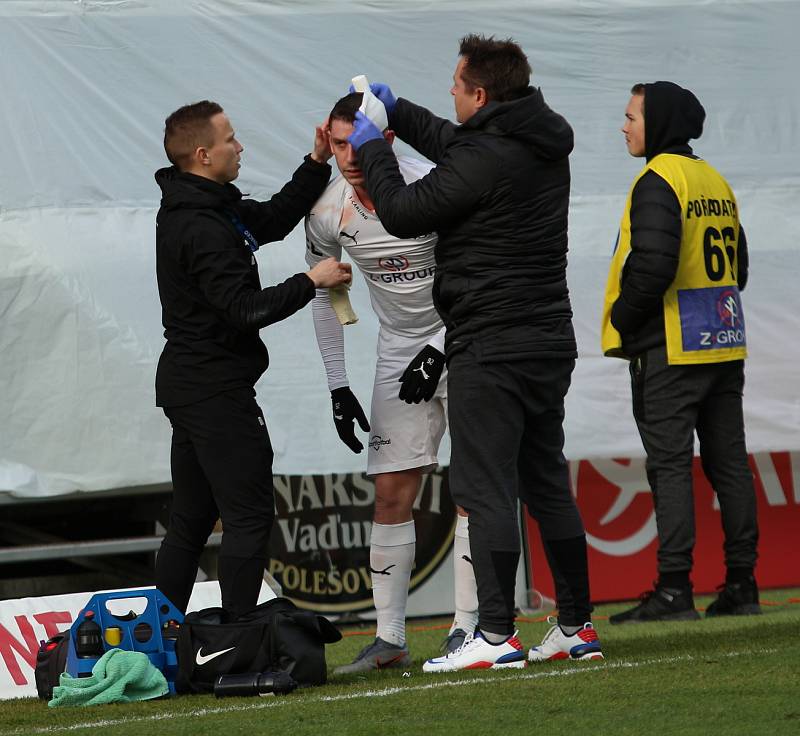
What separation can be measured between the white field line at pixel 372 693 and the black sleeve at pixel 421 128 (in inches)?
52.8

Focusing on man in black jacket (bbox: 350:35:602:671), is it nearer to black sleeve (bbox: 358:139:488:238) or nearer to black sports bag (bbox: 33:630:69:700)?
black sleeve (bbox: 358:139:488:238)

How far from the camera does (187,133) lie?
411 centimetres

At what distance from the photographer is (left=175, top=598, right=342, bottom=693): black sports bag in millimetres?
3770

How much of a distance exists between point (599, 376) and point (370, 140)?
7.93ft

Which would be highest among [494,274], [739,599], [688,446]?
[494,274]

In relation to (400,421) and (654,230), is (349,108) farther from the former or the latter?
(654,230)

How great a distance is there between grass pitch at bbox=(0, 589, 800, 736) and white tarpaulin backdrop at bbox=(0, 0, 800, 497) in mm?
1607

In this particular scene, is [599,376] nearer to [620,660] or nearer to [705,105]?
[705,105]

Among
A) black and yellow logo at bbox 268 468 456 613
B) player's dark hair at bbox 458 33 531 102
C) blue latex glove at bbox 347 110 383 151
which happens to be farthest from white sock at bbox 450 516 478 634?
black and yellow logo at bbox 268 468 456 613

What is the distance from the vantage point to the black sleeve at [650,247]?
16.0 feet

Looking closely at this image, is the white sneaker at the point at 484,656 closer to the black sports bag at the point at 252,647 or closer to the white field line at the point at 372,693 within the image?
the white field line at the point at 372,693

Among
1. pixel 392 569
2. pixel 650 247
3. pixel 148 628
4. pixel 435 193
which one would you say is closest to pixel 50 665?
pixel 148 628

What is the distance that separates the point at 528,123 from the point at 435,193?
276 millimetres

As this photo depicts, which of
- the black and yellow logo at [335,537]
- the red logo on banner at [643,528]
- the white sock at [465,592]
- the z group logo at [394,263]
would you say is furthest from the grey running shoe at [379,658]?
the red logo on banner at [643,528]
